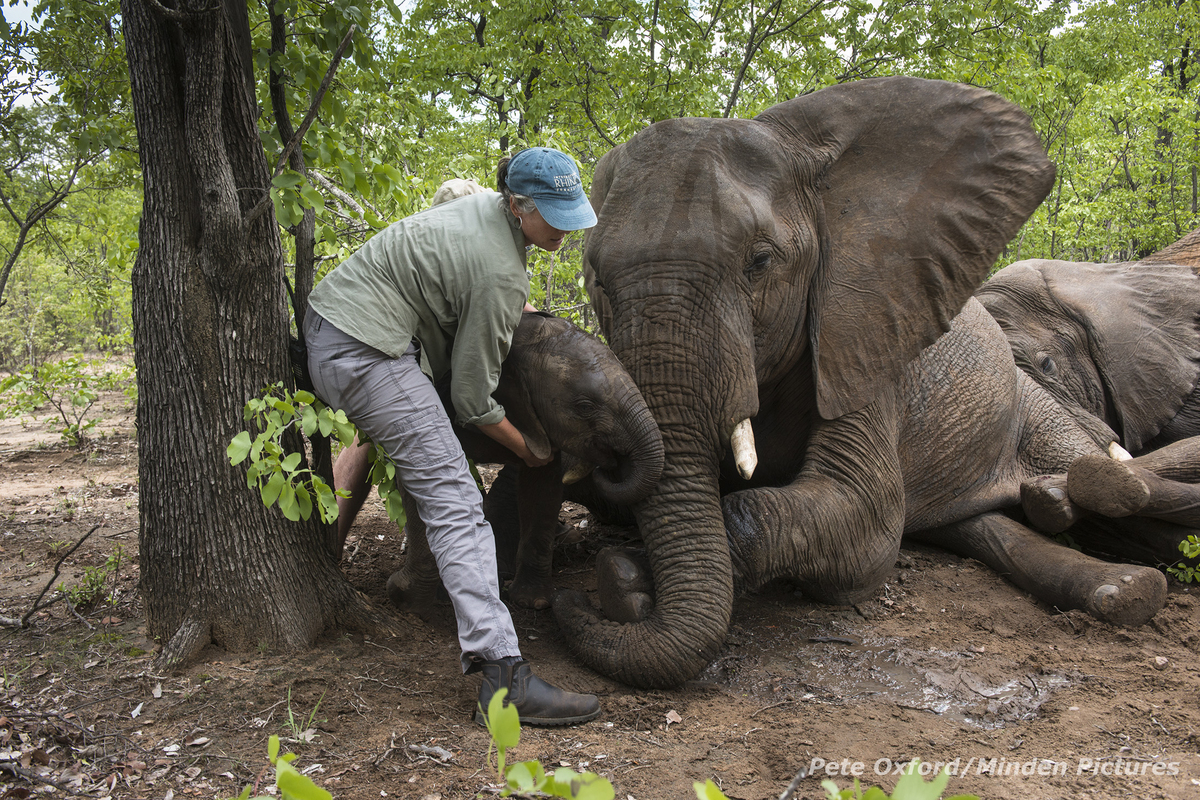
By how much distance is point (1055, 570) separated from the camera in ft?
18.6

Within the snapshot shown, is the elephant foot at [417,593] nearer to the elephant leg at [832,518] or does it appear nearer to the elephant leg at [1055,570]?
the elephant leg at [832,518]

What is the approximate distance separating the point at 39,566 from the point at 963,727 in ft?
17.8

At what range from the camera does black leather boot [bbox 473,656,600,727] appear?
3.72 meters

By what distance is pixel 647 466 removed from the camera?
169 inches

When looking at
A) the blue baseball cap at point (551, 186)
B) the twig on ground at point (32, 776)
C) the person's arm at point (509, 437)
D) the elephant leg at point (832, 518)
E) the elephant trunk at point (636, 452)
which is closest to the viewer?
the twig on ground at point (32, 776)

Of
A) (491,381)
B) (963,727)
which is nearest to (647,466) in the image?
(491,381)

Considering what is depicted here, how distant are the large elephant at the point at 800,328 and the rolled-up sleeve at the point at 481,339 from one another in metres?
0.94

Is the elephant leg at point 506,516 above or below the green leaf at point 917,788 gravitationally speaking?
below

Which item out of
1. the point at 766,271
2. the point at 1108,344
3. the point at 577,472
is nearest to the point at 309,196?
the point at 577,472

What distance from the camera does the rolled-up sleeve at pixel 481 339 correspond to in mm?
3787

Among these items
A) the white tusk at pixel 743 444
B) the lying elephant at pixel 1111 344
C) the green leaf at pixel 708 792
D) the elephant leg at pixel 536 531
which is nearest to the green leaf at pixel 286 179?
the elephant leg at pixel 536 531

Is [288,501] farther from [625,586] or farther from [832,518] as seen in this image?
[832,518]

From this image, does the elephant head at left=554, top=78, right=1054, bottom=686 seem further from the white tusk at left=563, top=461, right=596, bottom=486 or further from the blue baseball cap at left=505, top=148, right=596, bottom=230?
the blue baseball cap at left=505, top=148, right=596, bottom=230

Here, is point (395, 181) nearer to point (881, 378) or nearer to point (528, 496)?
point (528, 496)
